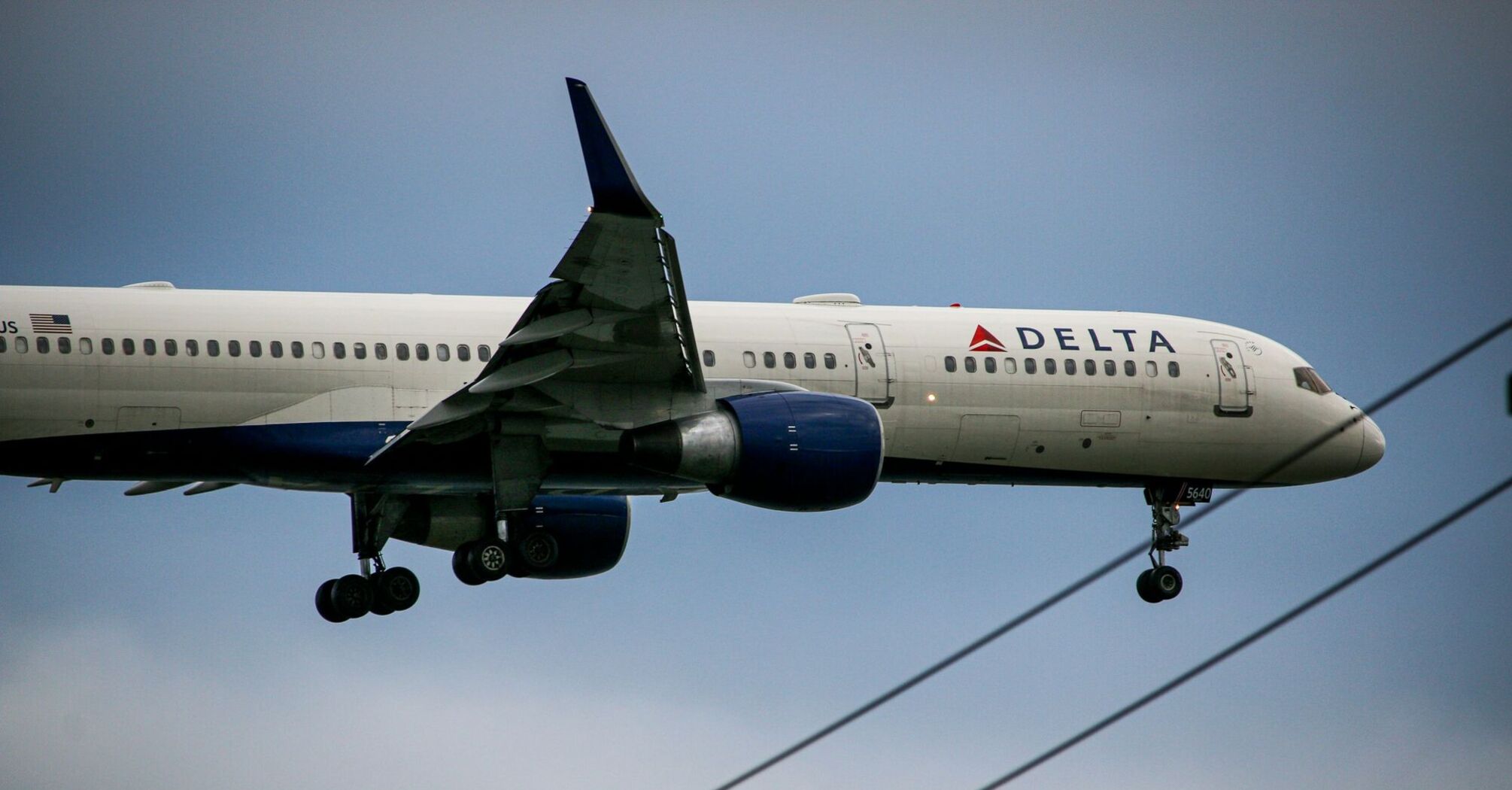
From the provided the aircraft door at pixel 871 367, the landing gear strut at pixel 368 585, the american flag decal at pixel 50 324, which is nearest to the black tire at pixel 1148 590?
the aircraft door at pixel 871 367

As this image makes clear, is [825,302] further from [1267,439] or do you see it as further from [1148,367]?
[1267,439]

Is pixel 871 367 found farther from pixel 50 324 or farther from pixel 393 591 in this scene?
pixel 50 324

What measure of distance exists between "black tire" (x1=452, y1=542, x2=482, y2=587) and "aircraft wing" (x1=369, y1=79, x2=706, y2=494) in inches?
84.2

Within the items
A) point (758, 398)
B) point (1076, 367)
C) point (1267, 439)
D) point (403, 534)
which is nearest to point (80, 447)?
point (403, 534)

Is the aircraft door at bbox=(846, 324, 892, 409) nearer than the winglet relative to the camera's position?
No

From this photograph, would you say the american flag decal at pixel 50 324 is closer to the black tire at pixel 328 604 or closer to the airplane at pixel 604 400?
the airplane at pixel 604 400

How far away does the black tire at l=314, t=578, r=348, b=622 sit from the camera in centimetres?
2642

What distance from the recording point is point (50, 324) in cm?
2256

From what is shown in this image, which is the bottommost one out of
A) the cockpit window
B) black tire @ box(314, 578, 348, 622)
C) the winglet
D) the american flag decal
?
black tire @ box(314, 578, 348, 622)

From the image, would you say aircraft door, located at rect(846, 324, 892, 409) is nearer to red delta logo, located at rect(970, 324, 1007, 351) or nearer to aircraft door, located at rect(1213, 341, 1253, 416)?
red delta logo, located at rect(970, 324, 1007, 351)

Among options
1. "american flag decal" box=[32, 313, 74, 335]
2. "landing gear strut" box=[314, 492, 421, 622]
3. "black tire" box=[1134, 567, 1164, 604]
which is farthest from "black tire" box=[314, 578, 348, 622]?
"black tire" box=[1134, 567, 1164, 604]

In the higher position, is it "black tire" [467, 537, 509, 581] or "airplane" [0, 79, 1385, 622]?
"airplane" [0, 79, 1385, 622]

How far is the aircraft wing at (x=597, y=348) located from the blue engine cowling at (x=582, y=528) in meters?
4.75

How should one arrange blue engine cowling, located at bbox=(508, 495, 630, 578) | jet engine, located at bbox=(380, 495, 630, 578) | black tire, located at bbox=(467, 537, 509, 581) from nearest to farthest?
black tire, located at bbox=(467, 537, 509, 581) < jet engine, located at bbox=(380, 495, 630, 578) < blue engine cowling, located at bbox=(508, 495, 630, 578)
